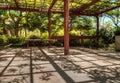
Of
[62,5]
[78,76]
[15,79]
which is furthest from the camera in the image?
[62,5]

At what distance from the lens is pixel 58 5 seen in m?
10.6

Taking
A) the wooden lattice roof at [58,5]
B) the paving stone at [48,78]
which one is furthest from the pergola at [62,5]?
the paving stone at [48,78]

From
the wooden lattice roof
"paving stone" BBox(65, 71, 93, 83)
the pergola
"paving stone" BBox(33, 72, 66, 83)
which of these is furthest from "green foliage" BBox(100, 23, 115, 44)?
"paving stone" BBox(33, 72, 66, 83)

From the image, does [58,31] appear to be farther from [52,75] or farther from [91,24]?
[52,75]

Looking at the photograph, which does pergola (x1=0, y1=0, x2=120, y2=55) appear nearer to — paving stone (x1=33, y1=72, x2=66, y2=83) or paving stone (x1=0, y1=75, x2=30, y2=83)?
paving stone (x1=33, y1=72, x2=66, y2=83)

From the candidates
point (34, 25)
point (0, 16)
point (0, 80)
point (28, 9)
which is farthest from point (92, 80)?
point (0, 16)

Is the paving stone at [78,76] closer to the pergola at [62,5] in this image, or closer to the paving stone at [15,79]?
the paving stone at [15,79]

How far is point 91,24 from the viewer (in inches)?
596

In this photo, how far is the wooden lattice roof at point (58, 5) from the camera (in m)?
9.65

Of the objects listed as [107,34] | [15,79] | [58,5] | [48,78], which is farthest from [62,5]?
[15,79]

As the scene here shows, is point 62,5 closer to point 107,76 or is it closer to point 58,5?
point 58,5

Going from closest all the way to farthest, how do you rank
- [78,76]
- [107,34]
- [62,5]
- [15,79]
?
[15,79] < [78,76] < [62,5] < [107,34]

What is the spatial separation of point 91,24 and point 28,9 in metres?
6.32

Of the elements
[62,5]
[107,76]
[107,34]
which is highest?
[62,5]
